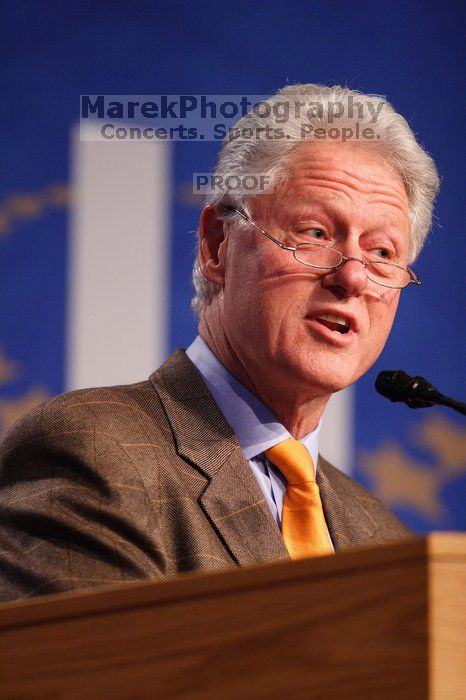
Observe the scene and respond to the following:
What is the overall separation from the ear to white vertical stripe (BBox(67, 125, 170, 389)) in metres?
0.58

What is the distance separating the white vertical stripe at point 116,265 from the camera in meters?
2.61

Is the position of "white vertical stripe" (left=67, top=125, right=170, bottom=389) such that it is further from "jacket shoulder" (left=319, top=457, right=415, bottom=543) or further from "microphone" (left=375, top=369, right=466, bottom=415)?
"microphone" (left=375, top=369, right=466, bottom=415)

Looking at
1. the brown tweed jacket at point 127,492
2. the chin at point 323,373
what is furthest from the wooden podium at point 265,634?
the chin at point 323,373

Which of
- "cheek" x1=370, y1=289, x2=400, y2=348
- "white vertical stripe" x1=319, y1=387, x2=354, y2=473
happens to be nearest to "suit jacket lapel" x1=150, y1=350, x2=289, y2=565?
"cheek" x1=370, y1=289, x2=400, y2=348

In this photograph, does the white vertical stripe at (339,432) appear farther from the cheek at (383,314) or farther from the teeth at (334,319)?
the teeth at (334,319)

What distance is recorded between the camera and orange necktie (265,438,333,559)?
1800 mm

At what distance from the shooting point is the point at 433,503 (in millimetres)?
2748

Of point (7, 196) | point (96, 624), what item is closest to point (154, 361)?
point (7, 196)

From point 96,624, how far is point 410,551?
333mm

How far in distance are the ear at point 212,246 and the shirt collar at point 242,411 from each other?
0.17 m

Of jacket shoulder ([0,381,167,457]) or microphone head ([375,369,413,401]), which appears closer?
jacket shoulder ([0,381,167,457])

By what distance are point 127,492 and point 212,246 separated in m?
0.74

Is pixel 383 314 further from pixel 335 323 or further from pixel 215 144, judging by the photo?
pixel 215 144

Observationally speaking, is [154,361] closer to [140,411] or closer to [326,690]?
[140,411]
